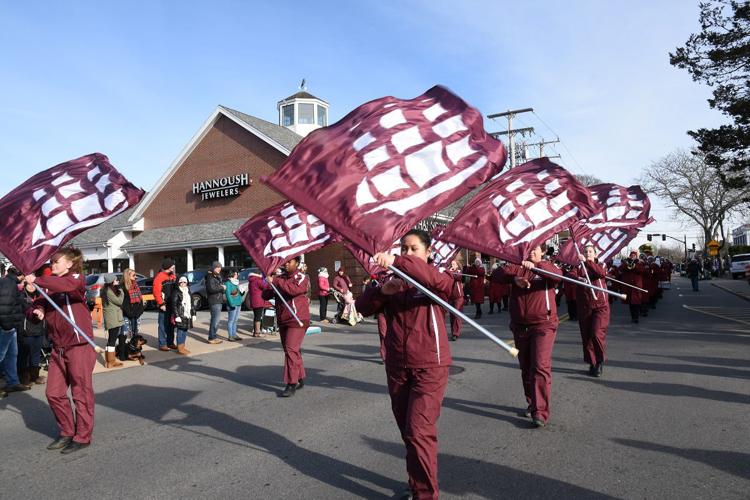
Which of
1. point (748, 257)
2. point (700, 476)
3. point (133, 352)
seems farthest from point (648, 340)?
point (748, 257)

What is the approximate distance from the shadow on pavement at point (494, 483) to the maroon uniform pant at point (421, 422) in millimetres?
492

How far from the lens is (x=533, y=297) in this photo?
19.7ft

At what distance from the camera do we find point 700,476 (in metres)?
4.30

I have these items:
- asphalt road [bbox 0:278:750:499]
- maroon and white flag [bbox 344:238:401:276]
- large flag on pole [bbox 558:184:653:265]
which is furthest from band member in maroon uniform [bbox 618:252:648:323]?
maroon and white flag [bbox 344:238:401:276]

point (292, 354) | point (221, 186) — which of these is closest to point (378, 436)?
point (292, 354)

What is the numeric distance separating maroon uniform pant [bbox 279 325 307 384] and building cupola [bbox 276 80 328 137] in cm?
2959

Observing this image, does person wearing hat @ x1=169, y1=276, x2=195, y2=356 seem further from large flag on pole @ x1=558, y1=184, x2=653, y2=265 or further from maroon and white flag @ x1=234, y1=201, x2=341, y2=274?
large flag on pole @ x1=558, y1=184, x2=653, y2=265

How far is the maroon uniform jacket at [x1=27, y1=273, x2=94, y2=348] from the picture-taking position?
17.6ft

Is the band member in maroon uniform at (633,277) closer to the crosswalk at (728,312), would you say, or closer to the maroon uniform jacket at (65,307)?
the crosswalk at (728,312)

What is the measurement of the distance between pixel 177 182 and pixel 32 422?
1099 inches

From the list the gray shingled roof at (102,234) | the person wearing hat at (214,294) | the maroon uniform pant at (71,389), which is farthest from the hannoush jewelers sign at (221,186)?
the maroon uniform pant at (71,389)

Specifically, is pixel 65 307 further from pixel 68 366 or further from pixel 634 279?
pixel 634 279

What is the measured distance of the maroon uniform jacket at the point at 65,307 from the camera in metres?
5.37

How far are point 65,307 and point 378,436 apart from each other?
3279 mm
